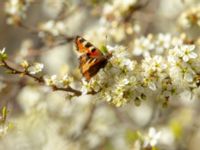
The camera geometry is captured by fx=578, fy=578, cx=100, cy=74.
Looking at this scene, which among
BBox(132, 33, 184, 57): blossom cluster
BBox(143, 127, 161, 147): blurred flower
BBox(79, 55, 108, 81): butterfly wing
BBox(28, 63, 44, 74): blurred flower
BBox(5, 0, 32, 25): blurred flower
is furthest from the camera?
BBox(5, 0, 32, 25): blurred flower

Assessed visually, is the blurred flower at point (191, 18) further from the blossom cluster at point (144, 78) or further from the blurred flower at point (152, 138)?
the blossom cluster at point (144, 78)

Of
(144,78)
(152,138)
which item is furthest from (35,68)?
(152,138)

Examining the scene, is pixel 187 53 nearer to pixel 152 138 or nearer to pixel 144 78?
pixel 144 78

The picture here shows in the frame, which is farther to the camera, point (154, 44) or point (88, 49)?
point (154, 44)

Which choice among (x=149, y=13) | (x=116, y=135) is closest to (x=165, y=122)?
(x=116, y=135)

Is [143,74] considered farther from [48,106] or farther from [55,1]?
[48,106]

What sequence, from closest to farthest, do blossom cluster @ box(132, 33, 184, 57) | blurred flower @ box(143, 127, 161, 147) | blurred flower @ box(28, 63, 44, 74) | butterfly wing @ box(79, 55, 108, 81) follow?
1. butterfly wing @ box(79, 55, 108, 81)
2. blurred flower @ box(28, 63, 44, 74)
3. blurred flower @ box(143, 127, 161, 147)
4. blossom cluster @ box(132, 33, 184, 57)

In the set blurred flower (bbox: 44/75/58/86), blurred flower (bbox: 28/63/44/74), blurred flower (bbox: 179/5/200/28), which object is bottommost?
blurred flower (bbox: 44/75/58/86)

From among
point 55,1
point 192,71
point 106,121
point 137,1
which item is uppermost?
point 55,1

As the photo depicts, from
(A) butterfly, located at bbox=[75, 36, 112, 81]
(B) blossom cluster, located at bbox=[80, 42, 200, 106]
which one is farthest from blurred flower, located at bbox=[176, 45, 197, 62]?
(A) butterfly, located at bbox=[75, 36, 112, 81]

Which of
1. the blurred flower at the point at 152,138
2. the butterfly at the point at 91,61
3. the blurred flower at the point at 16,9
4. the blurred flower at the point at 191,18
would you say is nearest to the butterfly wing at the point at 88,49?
the butterfly at the point at 91,61

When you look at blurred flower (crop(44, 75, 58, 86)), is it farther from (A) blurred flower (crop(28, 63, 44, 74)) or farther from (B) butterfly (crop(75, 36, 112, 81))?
(B) butterfly (crop(75, 36, 112, 81))
